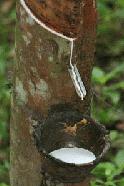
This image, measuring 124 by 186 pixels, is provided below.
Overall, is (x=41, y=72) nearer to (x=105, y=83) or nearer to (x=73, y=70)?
(x=73, y=70)

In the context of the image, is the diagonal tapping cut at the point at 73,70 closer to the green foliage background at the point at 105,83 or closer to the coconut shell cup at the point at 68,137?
the coconut shell cup at the point at 68,137

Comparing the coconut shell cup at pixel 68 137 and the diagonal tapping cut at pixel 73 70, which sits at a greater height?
the diagonal tapping cut at pixel 73 70

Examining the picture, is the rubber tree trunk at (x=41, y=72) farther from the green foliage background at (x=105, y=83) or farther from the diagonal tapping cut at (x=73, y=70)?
the green foliage background at (x=105, y=83)

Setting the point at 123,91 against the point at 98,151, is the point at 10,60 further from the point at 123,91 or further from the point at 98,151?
the point at 98,151

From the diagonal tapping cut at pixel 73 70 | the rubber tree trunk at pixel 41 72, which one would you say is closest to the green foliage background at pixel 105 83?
the rubber tree trunk at pixel 41 72

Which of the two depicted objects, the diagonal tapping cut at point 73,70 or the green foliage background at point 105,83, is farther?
the green foliage background at point 105,83

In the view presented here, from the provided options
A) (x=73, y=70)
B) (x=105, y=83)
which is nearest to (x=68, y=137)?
(x=73, y=70)

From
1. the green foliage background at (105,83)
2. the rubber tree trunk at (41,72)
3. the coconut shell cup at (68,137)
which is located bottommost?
the green foliage background at (105,83)
